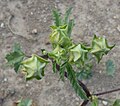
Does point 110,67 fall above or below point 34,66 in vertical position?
below

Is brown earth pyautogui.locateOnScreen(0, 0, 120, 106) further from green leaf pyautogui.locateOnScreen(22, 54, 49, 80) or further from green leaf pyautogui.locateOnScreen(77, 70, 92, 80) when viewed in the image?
green leaf pyautogui.locateOnScreen(22, 54, 49, 80)

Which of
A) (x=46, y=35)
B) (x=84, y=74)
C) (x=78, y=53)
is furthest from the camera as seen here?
(x=46, y=35)

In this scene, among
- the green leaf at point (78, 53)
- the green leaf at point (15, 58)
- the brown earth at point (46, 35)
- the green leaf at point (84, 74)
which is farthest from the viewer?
the brown earth at point (46, 35)

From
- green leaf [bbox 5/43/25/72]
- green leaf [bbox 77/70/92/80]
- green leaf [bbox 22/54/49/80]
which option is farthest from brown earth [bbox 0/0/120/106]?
green leaf [bbox 22/54/49/80]

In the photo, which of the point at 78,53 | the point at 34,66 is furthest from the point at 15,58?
the point at 78,53

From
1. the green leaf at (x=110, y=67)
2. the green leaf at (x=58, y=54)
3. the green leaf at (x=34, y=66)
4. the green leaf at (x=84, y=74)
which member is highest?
the green leaf at (x=58, y=54)

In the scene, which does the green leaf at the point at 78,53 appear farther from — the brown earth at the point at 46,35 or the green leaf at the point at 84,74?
the brown earth at the point at 46,35

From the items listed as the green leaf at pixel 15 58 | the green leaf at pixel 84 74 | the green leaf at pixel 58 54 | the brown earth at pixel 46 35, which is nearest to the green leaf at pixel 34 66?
the green leaf at pixel 58 54

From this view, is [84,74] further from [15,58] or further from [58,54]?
[58,54]
